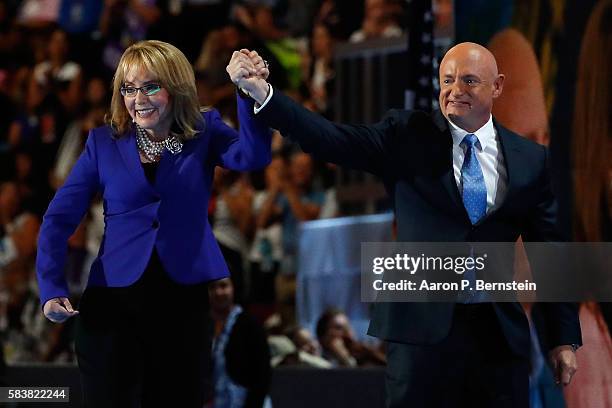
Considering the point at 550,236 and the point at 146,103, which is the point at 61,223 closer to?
the point at 146,103

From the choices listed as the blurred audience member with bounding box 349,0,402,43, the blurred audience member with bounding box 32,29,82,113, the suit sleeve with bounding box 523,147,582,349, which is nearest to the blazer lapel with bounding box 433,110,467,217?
the suit sleeve with bounding box 523,147,582,349

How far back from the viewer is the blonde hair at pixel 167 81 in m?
2.83

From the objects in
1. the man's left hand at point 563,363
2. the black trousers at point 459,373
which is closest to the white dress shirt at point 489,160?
the black trousers at point 459,373

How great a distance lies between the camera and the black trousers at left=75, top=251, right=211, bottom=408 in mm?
2756

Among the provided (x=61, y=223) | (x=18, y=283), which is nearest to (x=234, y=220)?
(x=18, y=283)

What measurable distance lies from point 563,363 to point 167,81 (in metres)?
1.27

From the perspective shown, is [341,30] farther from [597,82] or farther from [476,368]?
[476,368]

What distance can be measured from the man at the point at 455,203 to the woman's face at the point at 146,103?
8.9 inches

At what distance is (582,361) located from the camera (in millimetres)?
4039

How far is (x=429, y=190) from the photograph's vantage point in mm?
2871

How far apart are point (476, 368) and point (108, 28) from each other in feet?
19.2

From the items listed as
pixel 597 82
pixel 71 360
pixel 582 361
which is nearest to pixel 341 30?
pixel 71 360

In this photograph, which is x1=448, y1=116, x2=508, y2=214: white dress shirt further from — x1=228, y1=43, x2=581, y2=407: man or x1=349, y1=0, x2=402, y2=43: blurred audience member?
x1=349, y1=0, x2=402, y2=43: blurred audience member

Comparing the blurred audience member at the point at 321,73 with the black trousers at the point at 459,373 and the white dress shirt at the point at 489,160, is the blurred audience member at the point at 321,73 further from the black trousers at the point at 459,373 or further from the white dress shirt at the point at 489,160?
the black trousers at the point at 459,373
